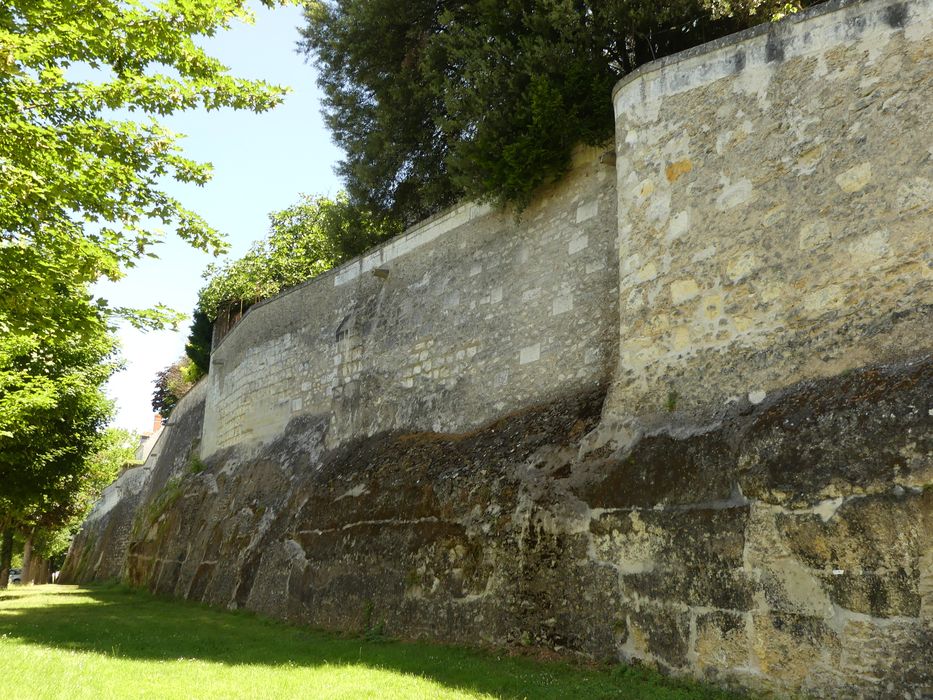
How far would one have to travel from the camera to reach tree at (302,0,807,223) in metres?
8.74

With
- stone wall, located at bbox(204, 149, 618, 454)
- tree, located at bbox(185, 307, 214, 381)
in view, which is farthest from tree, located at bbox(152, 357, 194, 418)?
stone wall, located at bbox(204, 149, 618, 454)

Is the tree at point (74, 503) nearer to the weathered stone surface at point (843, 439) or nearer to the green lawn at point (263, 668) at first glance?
the green lawn at point (263, 668)

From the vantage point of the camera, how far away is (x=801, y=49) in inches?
246

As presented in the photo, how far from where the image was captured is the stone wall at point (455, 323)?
8305mm

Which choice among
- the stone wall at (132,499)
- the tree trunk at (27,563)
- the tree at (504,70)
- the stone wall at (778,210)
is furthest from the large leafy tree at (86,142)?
the tree trunk at (27,563)

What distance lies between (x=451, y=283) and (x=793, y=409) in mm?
5624

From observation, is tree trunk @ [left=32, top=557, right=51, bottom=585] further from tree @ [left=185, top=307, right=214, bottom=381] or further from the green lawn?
the green lawn

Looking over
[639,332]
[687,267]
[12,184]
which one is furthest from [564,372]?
[12,184]

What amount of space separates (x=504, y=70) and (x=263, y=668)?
7226 millimetres

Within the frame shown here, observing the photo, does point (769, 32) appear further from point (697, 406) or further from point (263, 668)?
point (263, 668)

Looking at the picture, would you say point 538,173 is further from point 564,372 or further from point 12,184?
point 12,184

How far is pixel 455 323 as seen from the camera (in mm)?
9906

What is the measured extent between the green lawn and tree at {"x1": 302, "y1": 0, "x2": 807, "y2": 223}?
5407 mm

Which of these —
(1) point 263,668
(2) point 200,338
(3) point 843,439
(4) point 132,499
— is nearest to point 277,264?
(2) point 200,338
